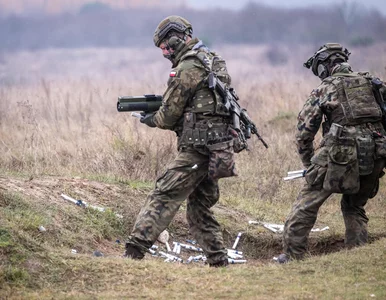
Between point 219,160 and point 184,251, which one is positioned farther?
point 184,251

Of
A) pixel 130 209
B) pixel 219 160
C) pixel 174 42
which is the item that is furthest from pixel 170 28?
pixel 130 209

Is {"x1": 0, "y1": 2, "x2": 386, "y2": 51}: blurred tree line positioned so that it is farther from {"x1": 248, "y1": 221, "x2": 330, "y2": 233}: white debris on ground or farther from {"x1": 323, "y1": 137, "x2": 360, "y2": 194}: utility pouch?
{"x1": 323, "y1": 137, "x2": 360, "y2": 194}: utility pouch

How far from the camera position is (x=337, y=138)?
7047mm

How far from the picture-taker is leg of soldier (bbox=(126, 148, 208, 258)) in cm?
673

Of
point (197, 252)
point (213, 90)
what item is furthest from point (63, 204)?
point (213, 90)

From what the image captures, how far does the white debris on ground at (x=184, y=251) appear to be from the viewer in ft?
26.2

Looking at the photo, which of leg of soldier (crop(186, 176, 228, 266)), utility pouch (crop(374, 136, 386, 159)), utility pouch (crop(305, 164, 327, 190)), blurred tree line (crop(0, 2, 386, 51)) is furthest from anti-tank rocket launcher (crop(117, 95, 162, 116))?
blurred tree line (crop(0, 2, 386, 51))

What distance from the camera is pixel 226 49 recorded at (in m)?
21.6

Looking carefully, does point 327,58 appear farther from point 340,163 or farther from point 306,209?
point 306,209

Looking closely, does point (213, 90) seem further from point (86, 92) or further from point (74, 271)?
point (86, 92)

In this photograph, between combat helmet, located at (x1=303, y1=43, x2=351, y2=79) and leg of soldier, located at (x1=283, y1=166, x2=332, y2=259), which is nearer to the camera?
leg of soldier, located at (x1=283, y1=166, x2=332, y2=259)

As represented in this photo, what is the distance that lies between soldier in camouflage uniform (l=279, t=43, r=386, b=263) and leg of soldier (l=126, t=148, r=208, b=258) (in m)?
1.09

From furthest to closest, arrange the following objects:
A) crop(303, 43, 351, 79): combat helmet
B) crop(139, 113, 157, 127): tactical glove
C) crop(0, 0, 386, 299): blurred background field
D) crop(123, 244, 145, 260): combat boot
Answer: crop(303, 43, 351, 79): combat helmet
crop(0, 0, 386, 299): blurred background field
crop(139, 113, 157, 127): tactical glove
crop(123, 244, 145, 260): combat boot

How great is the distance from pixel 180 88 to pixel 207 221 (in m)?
1.32
